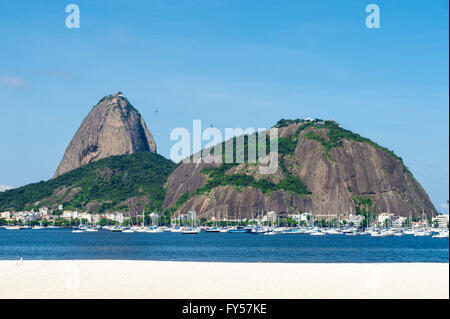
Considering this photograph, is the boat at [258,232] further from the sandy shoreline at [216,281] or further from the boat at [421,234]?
the sandy shoreline at [216,281]

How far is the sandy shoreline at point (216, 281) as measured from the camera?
25969 millimetres

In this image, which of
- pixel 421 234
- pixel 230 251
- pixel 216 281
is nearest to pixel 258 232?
pixel 421 234

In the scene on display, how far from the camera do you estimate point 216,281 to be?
3073 cm

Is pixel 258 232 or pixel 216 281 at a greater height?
pixel 216 281

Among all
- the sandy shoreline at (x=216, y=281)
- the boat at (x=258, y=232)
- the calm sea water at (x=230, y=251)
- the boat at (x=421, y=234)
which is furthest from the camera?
the boat at (x=258, y=232)

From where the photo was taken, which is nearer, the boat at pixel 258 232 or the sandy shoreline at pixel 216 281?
the sandy shoreline at pixel 216 281

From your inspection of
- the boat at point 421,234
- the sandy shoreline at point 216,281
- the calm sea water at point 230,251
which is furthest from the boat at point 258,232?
the sandy shoreline at point 216,281

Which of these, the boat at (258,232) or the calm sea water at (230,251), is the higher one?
the calm sea water at (230,251)

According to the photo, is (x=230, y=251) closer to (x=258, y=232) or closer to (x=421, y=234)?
(x=258, y=232)

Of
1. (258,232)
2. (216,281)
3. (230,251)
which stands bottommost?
(258,232)
